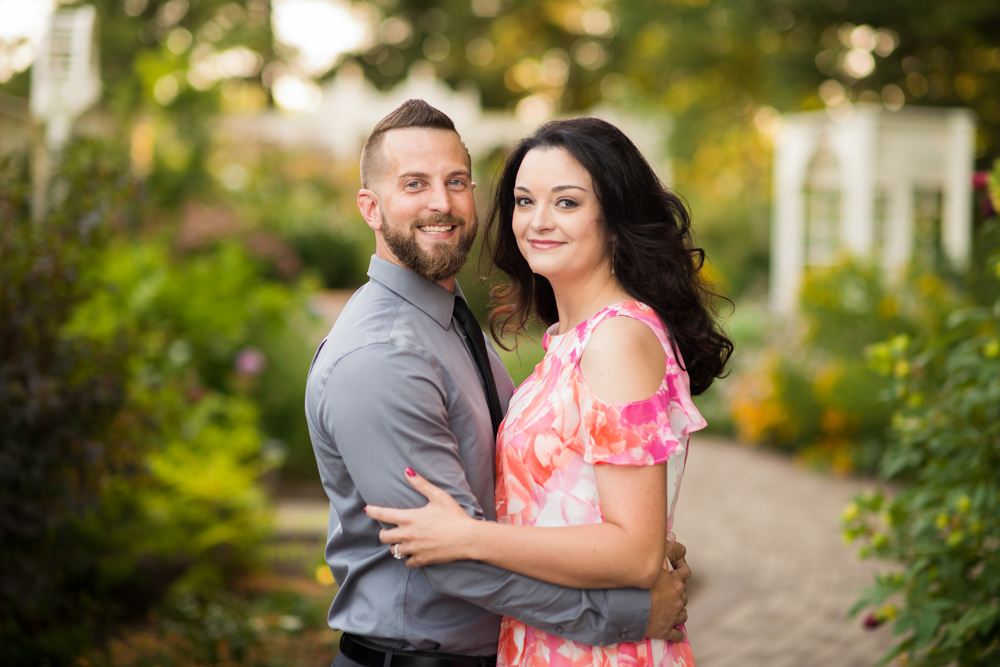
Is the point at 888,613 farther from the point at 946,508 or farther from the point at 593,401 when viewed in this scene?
the point at 593,401

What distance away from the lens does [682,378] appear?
1.82 m

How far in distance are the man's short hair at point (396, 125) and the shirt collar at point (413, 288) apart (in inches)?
7.3

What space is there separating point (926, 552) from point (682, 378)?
4.94 ft

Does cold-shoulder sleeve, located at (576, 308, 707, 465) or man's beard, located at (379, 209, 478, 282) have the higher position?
man's beard, located at (379, 209, 478, 282)

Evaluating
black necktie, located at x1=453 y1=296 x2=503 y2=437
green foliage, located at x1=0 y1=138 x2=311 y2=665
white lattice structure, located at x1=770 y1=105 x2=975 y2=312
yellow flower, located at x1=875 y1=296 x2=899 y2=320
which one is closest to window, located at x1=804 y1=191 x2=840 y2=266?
white lattice structure, located at x1=770 y1=105 x2=975 y2=312

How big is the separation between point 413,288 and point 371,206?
0.21m

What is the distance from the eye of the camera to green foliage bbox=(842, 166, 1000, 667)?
8.72 ft

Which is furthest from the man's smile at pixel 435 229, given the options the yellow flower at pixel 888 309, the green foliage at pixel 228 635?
the yellow flower at pixel 888 309

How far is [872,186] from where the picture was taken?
9.45m

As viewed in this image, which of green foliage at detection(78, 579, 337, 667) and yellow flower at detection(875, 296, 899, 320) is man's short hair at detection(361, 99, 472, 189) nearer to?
green foliage at detection(78, 579, 337, 667)

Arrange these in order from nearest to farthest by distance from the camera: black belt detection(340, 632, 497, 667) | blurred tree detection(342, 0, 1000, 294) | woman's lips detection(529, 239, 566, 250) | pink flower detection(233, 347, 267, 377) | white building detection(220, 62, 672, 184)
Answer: black belt detection(340, 632, 497, 667) < woman's lips detection(529, 239, 566, 250) < pink flower detection(233, 347, 267, 377) < blurred tree detection(342, 0, 1000, 294) < white building detection(220, 62, 672, 184)

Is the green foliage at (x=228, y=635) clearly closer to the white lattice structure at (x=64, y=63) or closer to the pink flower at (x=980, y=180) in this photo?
the pink flower at (x=980, y=180)

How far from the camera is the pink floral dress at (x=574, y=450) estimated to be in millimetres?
1661

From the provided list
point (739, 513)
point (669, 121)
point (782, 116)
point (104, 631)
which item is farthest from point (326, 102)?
point (104, 631)
